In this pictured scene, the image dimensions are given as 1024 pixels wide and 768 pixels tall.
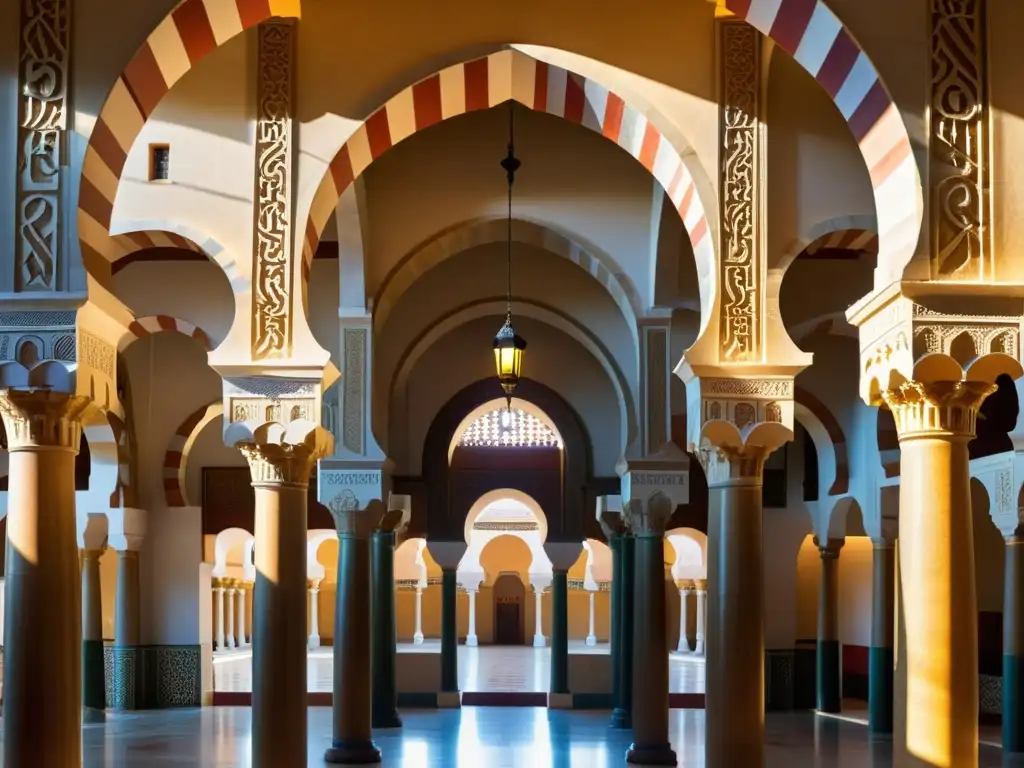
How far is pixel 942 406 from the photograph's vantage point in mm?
5582

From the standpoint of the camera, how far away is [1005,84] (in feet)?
18.7

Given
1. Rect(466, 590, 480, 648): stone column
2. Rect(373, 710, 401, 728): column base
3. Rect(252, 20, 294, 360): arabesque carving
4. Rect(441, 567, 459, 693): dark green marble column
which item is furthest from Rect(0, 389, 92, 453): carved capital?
Rect(466, 590, 480, 648): stone column

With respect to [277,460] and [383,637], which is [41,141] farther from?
[383,637]

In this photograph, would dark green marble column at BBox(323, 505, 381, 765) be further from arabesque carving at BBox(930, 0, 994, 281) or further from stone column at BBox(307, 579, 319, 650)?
stone column at BBox(307, 579, 319, 650)

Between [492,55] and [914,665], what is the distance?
13.4ft

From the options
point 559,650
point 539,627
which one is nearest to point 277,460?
point 559,650

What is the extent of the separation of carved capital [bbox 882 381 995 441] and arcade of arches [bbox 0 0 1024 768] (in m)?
0.01

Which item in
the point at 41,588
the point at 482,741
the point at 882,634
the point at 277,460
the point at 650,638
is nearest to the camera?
the point at 41,588

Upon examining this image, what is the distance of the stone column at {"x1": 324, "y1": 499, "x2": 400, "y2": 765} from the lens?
1208 centimetres

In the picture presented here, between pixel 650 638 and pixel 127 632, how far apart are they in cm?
823

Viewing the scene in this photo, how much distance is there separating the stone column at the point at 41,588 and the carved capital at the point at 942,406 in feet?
11.9

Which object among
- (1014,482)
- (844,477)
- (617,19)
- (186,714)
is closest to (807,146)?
(617,19)

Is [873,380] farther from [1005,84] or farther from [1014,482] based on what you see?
[1014,482]

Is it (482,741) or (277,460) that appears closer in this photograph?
(277,460)
